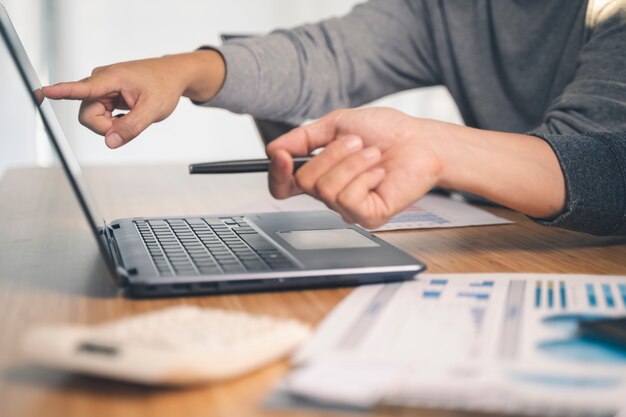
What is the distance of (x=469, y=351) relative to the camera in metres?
0.43

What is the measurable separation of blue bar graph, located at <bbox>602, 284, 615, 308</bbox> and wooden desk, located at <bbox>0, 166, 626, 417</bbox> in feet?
0.24

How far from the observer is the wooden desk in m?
0.38

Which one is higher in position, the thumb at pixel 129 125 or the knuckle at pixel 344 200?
the thumb at pixel 129 125

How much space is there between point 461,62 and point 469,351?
2.93ft

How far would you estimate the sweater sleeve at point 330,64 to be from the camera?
110cm

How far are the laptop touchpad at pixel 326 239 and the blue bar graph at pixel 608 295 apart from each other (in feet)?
0.62

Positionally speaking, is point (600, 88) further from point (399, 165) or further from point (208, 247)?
point (208, 247)

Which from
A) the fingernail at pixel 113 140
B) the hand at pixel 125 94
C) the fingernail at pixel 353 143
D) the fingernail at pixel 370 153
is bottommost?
the fingernail at pixel 113 140

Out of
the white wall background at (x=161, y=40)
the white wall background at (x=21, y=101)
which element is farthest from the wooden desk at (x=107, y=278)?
the white wall background at (x=161, y=40)

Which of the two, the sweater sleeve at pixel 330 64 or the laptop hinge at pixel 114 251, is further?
the sweater sleeve at pixel 330 64

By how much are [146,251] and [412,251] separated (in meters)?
0.25

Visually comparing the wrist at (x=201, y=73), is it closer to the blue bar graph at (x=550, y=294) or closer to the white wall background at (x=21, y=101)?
the blue bar graph at (x=550, y=294)

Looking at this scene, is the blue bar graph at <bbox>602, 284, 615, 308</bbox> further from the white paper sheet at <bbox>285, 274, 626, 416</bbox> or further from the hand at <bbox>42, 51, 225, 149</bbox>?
the hand at <bbox>42, 51, 225, 149</bbox>

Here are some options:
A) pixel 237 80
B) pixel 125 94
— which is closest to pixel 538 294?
pixel 125 94
